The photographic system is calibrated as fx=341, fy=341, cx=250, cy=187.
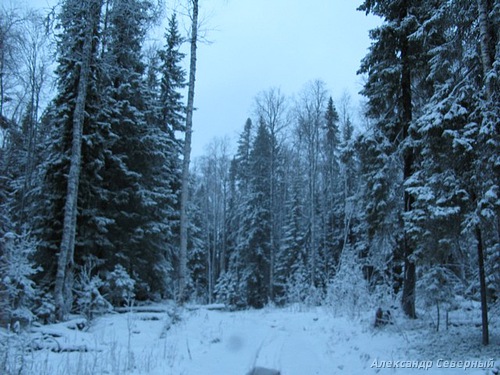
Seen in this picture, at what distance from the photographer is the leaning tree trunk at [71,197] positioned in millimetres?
9992

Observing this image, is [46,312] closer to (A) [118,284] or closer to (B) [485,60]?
(A) [118,284]

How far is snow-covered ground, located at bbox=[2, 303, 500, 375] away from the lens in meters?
5.31

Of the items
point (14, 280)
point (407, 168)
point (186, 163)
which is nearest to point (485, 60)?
point (407, 168)

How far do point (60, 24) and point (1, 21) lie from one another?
1936 mm

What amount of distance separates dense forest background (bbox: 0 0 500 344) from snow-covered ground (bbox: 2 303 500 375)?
2.82ft

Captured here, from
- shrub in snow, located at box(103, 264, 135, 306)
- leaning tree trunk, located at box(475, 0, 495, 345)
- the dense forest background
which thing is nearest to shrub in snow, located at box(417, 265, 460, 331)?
the dense forest background

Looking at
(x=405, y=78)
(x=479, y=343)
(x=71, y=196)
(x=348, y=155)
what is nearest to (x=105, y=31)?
(x=71, y=196)

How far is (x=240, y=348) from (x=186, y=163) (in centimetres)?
656

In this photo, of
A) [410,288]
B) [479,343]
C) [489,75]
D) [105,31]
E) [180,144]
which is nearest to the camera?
[489,75]

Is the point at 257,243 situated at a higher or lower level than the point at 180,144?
lower

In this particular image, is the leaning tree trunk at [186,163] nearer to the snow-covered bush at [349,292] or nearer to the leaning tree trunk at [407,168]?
the snow-covered bush at [349,292]

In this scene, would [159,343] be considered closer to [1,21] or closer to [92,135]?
[92,135]

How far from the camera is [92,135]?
12.7 meters

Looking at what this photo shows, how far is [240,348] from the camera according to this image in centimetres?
709
